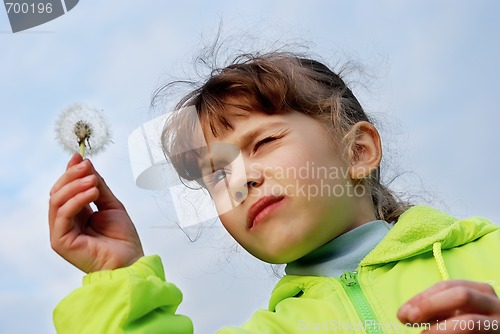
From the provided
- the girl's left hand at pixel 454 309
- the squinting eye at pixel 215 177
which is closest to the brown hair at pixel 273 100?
the squinting eye at pixel 215 177

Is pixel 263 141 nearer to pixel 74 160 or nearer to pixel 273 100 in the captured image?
pixel 273 100

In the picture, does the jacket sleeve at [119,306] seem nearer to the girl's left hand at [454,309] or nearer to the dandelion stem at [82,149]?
the dandelion stem at [82,149]

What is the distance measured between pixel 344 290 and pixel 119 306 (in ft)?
1.94

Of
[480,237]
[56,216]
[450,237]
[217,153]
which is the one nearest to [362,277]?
[450,237]

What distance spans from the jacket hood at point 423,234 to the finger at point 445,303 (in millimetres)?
666

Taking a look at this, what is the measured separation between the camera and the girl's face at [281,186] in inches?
69.2

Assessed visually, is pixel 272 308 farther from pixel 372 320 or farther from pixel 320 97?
pixel 320 97

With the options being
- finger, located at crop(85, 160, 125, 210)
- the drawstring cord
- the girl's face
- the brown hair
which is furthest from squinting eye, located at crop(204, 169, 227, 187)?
the drawstring cord

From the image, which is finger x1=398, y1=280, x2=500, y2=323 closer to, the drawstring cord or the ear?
the drawstring cord

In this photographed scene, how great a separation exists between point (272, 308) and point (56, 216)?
0.71 m

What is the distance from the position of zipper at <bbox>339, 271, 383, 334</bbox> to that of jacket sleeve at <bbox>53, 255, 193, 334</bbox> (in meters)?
0.44

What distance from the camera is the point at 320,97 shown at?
2.13 m

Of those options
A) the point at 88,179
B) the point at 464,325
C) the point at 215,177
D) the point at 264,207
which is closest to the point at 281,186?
the point at 264,207

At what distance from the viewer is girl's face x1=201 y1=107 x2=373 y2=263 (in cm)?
176
